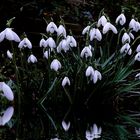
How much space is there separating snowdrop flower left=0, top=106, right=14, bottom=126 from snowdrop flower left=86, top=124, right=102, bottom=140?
86 cm

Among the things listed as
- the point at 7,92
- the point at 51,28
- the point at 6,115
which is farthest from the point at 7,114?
the point at 7,92

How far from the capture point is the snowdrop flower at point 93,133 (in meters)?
4.51

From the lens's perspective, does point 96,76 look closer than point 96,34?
Yes

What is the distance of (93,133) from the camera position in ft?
15.6

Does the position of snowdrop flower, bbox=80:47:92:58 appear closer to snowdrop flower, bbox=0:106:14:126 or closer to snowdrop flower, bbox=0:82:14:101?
snowdrop flower, bbox=0:106:14:126

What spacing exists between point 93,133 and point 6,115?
1273 mm

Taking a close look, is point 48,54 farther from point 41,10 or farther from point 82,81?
point 41,10

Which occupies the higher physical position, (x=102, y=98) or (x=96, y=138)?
(x=102, y=98)

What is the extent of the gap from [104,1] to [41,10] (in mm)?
2024

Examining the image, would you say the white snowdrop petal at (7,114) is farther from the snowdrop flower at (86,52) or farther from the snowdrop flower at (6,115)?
the snowdrop flower at (86,52)

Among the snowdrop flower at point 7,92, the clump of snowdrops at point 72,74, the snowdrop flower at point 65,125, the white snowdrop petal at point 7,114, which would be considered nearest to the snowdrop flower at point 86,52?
the clump of snowdrops at point 72,74

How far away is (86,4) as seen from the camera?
9.87m

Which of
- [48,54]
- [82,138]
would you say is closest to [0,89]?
[82,138]

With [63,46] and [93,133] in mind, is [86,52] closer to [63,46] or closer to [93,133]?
[63,46]
